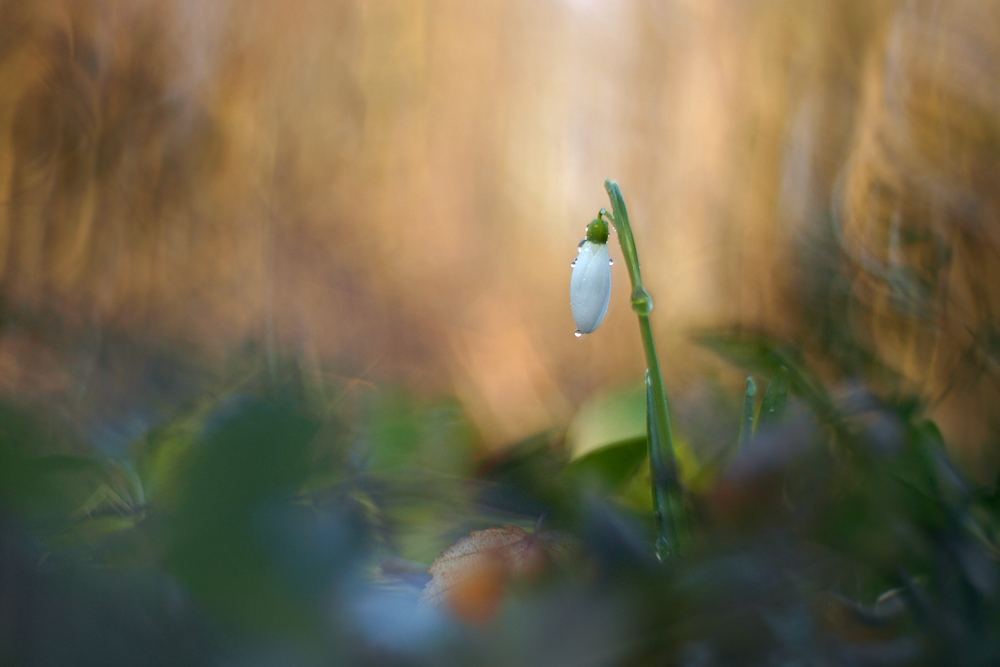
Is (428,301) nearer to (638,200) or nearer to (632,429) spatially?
(638,200)

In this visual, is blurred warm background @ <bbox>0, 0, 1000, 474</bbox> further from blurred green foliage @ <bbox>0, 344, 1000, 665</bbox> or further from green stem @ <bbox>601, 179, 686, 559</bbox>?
blurred green foliage @ <bbox>0, 344, 1000, 665</bbox>

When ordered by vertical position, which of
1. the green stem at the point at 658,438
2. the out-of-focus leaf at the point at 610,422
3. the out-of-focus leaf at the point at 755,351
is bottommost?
the out-of-focus leaf at the point at 610,422

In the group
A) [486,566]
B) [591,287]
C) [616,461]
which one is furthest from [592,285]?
[486,566]

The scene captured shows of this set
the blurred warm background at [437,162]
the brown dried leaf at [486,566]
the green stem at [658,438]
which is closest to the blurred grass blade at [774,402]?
the green stem at [658,438]

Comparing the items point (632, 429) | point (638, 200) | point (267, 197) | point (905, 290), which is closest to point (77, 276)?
point (267, 197)

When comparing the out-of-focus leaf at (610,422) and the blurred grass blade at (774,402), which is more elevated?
the blurred grass blade at (774,402)

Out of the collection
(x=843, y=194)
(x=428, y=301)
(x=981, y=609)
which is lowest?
(x=428, y=301)

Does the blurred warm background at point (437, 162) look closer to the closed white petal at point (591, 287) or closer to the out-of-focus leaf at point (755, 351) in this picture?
the closed white petal at point (591, 287)
